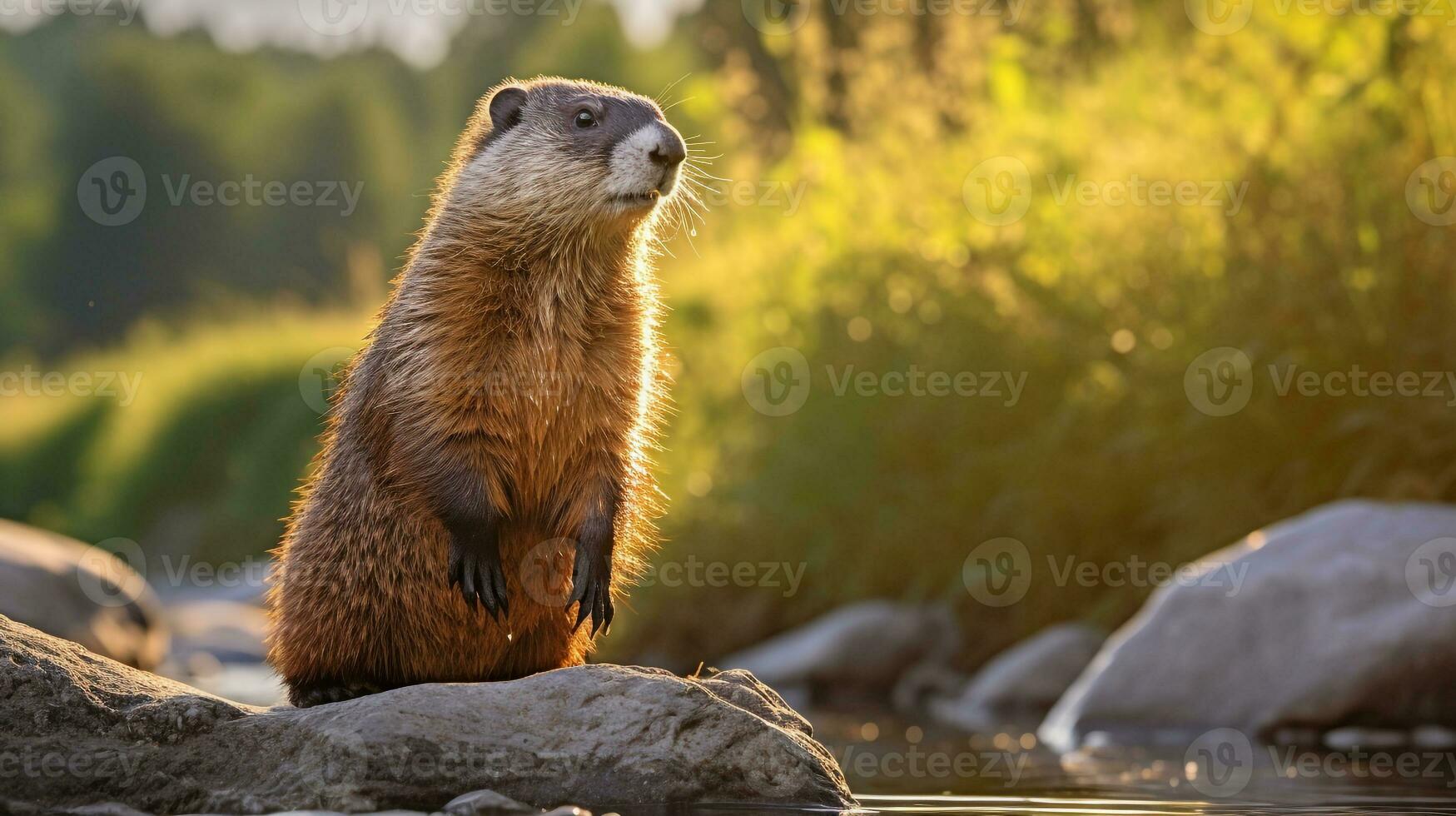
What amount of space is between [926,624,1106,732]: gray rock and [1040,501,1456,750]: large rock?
654 mm

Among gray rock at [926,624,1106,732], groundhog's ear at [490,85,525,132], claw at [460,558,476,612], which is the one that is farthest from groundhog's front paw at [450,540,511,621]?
gray rock at [926,624,1106,732]

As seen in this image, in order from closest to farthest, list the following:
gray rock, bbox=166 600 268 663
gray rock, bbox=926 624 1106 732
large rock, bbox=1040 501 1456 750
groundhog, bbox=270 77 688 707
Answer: groundhog, bbox=270 77 688 707, large rock, bbox=1040 501 1456 750, gray rock, bbox=926 624 1106 732, gray rock, bbox=166 600 268 663

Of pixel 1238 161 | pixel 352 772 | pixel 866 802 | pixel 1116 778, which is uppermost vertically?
pixel 1238 161

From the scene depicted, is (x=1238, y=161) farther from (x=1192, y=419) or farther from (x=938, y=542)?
(x=938, y=542)

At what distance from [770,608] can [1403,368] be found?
4.28m

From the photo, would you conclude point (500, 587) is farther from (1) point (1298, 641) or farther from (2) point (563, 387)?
(1) point (1298, 641)

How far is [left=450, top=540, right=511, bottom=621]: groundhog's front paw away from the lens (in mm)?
5148

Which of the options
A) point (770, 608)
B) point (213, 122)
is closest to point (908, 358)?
point (770, 608)

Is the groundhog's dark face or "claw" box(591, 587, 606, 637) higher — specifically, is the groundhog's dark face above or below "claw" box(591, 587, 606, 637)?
above

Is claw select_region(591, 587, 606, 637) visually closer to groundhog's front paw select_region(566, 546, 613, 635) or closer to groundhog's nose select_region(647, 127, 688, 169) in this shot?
groundhog's front paw select_region(566, 546, 613, 635)

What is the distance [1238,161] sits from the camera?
9.52 metres

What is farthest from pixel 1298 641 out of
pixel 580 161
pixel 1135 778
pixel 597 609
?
pixel 580 161

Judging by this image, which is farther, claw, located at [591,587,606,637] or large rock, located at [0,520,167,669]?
large rock, located at [0,520,167,669]

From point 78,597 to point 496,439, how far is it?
239 inches
